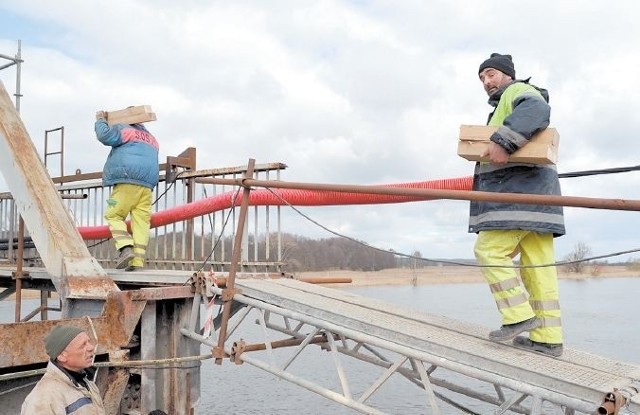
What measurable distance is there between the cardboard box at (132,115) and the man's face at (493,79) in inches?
123

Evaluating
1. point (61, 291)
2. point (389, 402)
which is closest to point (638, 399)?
point (61, 291)

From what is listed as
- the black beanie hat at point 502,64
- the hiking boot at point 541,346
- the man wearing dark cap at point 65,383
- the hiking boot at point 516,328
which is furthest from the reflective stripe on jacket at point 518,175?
the man wearing dark cap at point 65,383

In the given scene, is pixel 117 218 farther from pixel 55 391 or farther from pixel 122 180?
pixel 55 391

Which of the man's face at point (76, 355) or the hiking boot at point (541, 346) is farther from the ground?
the man's face at point (76, 355)

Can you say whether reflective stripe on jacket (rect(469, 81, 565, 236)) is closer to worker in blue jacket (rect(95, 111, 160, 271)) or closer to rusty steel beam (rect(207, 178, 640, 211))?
rusty steel beam (rect(207, 178, 640, 211))

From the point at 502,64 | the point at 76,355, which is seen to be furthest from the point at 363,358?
the point at 76,355

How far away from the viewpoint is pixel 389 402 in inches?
457

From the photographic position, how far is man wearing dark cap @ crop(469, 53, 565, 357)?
338 centimetres

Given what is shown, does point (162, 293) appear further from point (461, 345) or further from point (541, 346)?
point (541, 346)

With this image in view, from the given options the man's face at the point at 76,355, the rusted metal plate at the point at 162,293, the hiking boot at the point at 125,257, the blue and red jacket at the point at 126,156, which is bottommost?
the man's face at the point at 76,355

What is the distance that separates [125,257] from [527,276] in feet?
12.1

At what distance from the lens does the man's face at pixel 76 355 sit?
2.71 metres

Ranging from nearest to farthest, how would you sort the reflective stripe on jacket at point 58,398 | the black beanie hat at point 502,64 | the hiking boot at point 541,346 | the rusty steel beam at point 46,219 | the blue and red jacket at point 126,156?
the reflective stripe on jacket at point 58,398 < the hiking boot at point 541,346 < the black beanie hat at point 502,64 < the rusty steel beam at point 46,219 < the blue and red jacket at point 126,156

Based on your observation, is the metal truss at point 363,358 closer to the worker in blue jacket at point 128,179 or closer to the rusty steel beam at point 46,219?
the rusty steel beam at point 46,219
